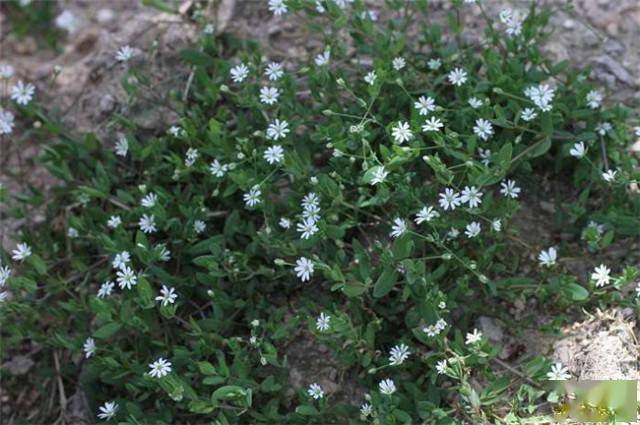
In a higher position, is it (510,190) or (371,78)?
(371,78)

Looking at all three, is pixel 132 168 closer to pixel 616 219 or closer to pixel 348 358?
pixel 348 358

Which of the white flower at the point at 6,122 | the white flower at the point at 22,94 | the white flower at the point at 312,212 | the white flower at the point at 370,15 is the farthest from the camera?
the white flower at the point at 22,94

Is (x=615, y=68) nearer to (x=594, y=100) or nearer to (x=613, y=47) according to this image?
(x=613, y=47)

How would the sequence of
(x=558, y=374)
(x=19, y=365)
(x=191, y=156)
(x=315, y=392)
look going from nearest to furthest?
1. (x=558, y=374)
2. (x=315, y=392)
3. (x=191, y=156)
4. (x=19, y=365)

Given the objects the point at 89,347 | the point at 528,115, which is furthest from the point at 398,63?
the point at 89,347

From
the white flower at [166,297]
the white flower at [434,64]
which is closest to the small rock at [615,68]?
the white flower at [434,64]

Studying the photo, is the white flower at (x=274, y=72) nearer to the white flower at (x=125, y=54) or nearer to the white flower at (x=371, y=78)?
the white flower at (x=371, y=78)

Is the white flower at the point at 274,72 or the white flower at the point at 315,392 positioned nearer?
the white flower at the point at 315,392

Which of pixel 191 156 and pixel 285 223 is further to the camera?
pixel 191 156
